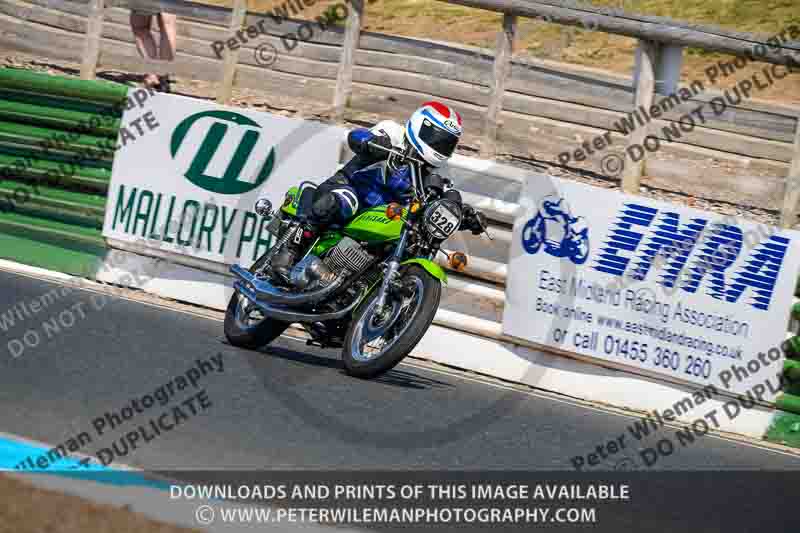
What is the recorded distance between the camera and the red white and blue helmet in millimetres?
7684

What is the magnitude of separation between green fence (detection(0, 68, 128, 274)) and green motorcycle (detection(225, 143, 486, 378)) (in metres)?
2.47

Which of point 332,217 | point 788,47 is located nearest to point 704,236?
point 788,47

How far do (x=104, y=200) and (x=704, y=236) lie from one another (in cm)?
504

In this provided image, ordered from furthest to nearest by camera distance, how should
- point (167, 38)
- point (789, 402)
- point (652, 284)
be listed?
point (167, 38) → point (652, 284) → point (789, 402)

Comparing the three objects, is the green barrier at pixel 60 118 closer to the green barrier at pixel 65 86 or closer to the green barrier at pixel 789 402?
the green barrier at pixel 65 86

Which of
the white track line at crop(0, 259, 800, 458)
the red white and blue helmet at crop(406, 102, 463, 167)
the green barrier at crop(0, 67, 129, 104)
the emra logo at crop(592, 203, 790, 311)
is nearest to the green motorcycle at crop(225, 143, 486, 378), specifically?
the red white and blue helmet at crop(406, 102, 463, 167)

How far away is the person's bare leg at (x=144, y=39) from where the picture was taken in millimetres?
12883

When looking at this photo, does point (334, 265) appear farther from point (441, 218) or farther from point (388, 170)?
point (441, 218)

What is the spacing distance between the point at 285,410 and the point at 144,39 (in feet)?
25.0

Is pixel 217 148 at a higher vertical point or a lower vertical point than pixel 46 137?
higher

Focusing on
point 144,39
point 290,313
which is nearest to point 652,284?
point 290,313

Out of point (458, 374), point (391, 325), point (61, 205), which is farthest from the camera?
point (61, 205)

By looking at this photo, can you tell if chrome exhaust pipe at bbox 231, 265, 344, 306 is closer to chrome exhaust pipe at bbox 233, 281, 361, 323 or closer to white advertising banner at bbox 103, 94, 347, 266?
chrome exhaust pipe at bbox 233, 281, 361, 323

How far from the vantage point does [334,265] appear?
760 centimetres
